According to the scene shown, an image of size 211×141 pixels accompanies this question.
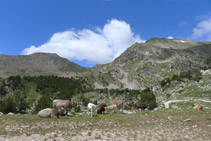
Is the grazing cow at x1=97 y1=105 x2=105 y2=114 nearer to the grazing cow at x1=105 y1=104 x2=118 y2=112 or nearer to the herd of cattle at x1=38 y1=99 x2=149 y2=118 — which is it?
the herd of cattle at x1=38 y1=99 x2=149 y2=118

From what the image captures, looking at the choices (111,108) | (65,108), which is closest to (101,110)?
(111,108)

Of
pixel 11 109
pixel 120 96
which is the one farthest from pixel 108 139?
pixel 120 96

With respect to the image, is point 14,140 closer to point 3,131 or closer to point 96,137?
point 3,131

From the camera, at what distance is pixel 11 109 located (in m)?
62.0

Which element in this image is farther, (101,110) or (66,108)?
(101,110)

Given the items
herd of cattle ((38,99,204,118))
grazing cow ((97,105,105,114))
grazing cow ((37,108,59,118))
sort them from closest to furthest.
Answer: grazing cow ((37,108,59,118)) < herd of cattle ((38,99,204,118)) < grazing cow ((97,105,105,114))

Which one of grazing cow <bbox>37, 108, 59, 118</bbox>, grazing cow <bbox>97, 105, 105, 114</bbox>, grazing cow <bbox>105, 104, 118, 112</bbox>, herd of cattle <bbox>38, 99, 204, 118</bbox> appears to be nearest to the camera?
grazing cow <bbox>37, 108, 59, 118</bbox>

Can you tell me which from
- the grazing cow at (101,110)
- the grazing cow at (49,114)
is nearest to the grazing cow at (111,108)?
the grazing cow at (101,110)

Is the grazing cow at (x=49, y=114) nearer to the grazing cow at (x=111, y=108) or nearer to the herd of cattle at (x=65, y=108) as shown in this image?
the herd of cattle at (x=65, y=108)

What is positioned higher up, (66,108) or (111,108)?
(66,108)

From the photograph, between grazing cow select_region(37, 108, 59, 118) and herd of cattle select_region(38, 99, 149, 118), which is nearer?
grazing cow select_region(37, 108, 59, 118)

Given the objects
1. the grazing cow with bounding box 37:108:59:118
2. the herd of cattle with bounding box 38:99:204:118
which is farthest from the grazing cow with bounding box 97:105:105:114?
the grazing cow with bounding box 37:108:59:118

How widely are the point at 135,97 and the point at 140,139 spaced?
168m

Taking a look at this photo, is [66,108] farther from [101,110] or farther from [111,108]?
[111,108]
